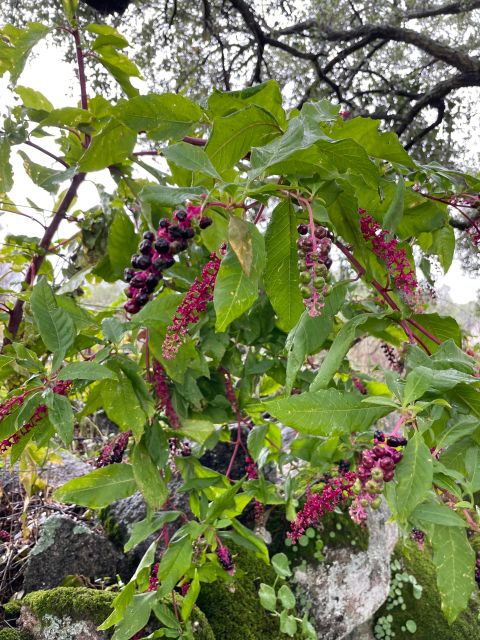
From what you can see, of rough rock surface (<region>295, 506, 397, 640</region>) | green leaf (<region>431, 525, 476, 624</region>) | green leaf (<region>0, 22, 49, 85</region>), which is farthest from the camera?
rough rock surface (<region>295, 506, 397, 640</region>)

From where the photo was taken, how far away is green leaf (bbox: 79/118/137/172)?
93cm

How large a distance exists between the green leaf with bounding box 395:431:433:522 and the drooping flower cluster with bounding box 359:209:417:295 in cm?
34

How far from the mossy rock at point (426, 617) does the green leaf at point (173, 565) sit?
1.68 m

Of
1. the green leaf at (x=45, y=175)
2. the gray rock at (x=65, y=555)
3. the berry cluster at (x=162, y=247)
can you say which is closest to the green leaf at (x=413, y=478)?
the berry cluster at (x=162, y=247)

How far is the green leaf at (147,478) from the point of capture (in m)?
1.09

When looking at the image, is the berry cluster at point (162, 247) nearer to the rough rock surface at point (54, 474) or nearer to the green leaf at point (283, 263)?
the green leaf at point (283, 263)

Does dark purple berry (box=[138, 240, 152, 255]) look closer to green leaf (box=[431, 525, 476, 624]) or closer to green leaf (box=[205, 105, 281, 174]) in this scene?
green leaf (box=[205, 105, 281, 174])

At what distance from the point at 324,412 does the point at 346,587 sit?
194cm

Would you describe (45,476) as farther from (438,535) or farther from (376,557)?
(438,535)

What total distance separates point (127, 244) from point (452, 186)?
0.75 metres

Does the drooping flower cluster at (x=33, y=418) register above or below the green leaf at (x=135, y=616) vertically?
above

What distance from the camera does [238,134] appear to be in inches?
30.5

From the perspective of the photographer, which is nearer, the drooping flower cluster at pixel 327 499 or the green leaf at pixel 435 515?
the green leaf at pixel 435 515

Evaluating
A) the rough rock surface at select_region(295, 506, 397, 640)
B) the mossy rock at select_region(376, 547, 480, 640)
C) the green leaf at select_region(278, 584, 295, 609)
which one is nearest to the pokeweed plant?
the green leaf at select_region(278, 584, 295, 609)
